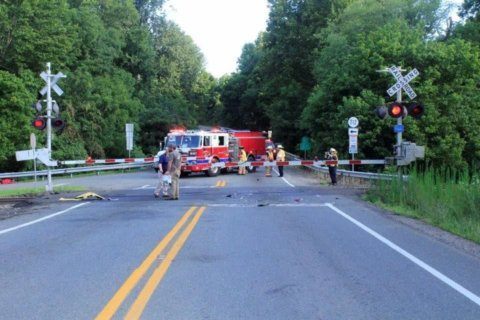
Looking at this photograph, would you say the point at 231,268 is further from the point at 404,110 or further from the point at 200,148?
the point at 200,148

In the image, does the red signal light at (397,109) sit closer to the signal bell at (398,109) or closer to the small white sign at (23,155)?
the signal bell at (398,109)

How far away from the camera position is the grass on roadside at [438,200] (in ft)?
41.4

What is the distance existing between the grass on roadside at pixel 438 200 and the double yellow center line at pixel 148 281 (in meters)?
5.71

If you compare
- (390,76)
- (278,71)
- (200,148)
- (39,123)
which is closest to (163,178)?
(39,123)

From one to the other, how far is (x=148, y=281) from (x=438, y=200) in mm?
10336

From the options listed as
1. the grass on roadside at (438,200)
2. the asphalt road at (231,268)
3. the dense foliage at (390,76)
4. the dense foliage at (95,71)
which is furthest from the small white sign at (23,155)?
the dense foliage at (390,76)

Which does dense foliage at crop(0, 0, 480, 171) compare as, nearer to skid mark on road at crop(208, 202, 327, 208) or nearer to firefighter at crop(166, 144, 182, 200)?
skid mark on road at crop(208, 202, 327, 208)

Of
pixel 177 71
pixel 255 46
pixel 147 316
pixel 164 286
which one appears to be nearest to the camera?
pixel 147 316

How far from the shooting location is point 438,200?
15.2 meters

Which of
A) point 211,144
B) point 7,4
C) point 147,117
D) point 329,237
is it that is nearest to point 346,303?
point 329,237

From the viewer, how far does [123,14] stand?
2302 inches

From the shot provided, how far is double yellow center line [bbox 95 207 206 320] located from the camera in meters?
5.89

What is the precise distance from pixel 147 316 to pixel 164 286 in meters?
1.18

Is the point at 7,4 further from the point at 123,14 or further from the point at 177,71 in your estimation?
the point at 177,71
